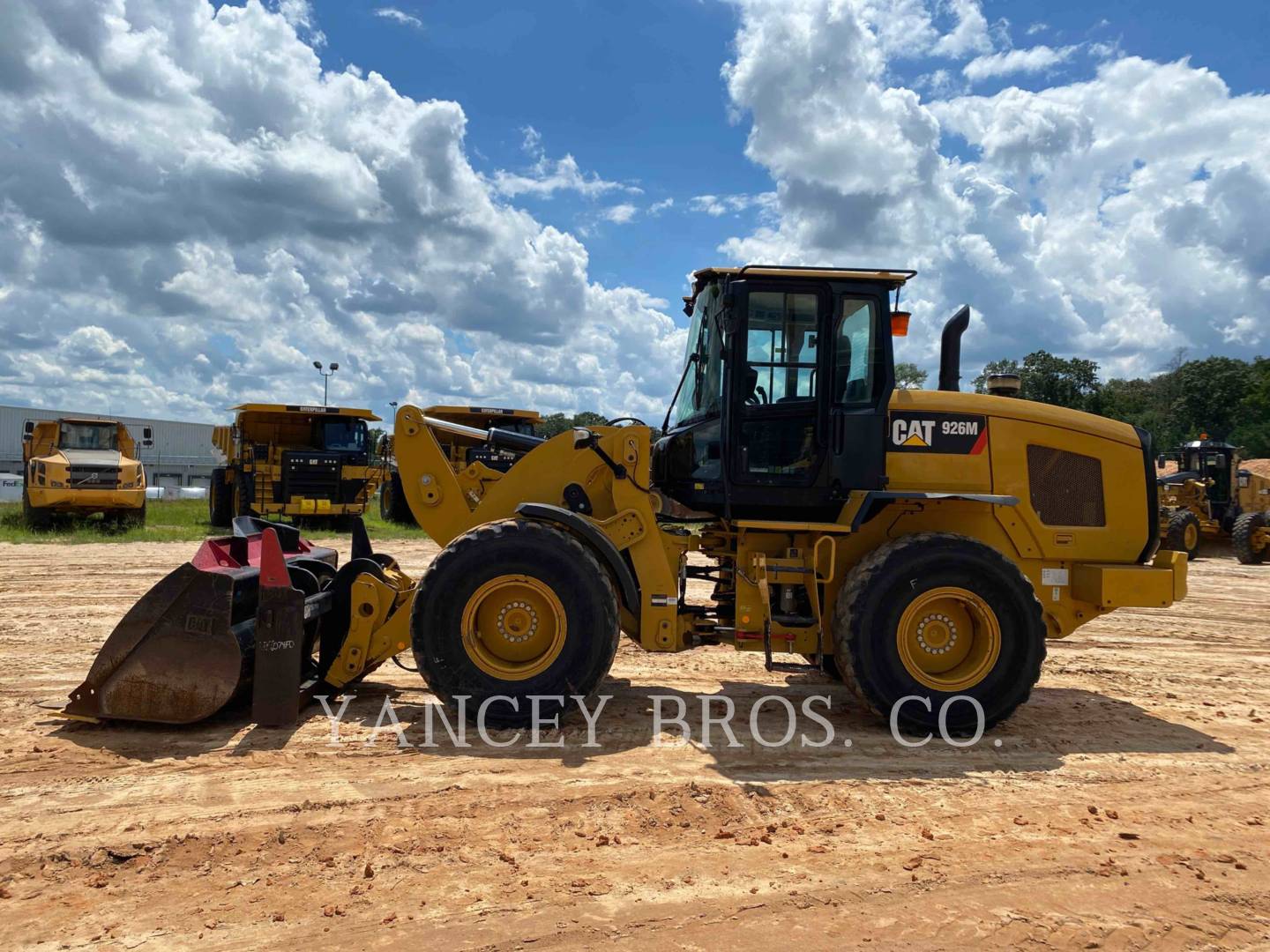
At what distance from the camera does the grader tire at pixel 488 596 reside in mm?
5152

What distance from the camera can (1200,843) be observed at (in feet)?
12.8

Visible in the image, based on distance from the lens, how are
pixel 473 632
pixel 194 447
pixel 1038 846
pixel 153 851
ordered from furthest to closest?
1. pixel 194 447
2. pixel 473 632
3. pixel 1038 846
4. pixel 153 851

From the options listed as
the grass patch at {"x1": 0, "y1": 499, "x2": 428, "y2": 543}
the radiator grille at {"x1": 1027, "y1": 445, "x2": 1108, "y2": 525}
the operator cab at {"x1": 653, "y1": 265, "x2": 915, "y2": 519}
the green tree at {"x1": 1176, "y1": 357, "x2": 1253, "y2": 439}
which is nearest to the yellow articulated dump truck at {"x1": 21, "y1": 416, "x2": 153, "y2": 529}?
the grass patch at {"x1": 0, "y1": 499, "x2": 428, "y2": 543}

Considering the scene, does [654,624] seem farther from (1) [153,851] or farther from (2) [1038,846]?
(1) [153,851]

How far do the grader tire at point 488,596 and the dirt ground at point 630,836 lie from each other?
1.17ft

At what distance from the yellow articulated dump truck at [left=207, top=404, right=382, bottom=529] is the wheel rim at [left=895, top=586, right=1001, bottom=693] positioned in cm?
1610

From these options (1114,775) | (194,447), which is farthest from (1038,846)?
(194,447)

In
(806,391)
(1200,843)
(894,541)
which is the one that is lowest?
(1200,843)

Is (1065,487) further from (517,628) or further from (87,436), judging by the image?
(87,436)

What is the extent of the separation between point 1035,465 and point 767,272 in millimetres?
2262

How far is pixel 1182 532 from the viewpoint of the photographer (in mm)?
18047

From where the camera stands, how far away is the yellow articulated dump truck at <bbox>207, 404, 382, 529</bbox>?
19125mm

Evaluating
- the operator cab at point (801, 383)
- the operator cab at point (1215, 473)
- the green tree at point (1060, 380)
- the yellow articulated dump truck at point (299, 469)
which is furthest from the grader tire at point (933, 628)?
the green tree at point (1060, 380)

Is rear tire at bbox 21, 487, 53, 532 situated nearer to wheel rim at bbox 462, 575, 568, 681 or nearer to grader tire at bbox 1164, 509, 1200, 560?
wheel rim at bbox 462, 575, 568, 681
